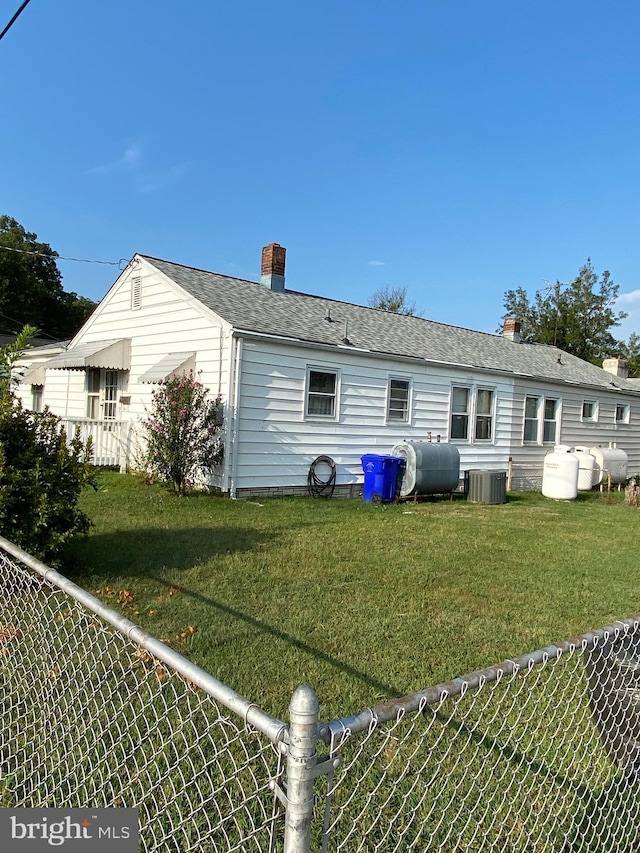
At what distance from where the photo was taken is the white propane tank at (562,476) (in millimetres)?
14359

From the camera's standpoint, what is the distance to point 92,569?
5527mm

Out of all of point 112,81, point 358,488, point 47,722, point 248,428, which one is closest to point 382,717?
point 47,722

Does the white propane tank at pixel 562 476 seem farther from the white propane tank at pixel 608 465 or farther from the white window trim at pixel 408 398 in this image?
the white window trim at pixel 408 398

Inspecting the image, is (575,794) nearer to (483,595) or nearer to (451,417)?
(483,595)

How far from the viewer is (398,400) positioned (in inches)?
539

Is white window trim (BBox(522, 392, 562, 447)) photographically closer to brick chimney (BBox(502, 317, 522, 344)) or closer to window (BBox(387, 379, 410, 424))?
brick chimney (BBox(502, 317, 522, 344))

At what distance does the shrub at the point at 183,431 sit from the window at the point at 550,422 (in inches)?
460

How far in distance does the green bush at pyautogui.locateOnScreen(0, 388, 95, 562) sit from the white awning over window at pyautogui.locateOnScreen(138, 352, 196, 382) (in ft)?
19.6

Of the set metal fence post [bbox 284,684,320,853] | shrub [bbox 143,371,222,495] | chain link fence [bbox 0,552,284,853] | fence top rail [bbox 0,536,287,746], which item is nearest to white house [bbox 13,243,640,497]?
shrub [bbox 143,371,222,495]

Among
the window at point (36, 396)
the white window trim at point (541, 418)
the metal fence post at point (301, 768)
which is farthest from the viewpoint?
the window at point (36, 396)

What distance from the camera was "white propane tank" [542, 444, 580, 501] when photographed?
47.1ft

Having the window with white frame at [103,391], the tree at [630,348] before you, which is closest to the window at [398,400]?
the window with white frame at [103,391]

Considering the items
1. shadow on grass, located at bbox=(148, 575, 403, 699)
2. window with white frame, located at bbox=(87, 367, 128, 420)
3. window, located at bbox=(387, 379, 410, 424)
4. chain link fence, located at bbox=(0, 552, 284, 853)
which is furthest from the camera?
window with white frame, located at bbox=(87, 367, 128, 420)

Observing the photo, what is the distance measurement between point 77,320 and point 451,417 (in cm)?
3875
